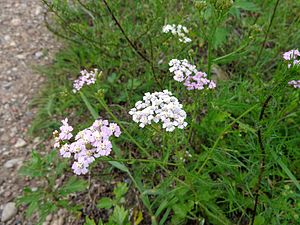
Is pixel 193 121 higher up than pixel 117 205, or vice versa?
pixel 193 121

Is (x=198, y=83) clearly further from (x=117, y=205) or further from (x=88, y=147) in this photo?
(x=117, y=205)

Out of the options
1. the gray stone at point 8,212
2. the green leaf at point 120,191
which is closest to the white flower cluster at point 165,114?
the green leaf at point 120,191

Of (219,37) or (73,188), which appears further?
(219,37)

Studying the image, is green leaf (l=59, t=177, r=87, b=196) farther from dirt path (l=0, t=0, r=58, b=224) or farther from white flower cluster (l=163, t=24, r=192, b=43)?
white flower cluster (l=163, t=24, r=192, b=43)

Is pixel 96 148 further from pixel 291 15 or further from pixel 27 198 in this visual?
pixel 291 15

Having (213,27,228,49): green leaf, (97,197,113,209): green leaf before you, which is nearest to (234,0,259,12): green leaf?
(213,27,228,49): green leaf

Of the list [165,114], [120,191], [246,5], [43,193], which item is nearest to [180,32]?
[246,5]

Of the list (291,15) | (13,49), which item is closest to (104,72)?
(13,49)
